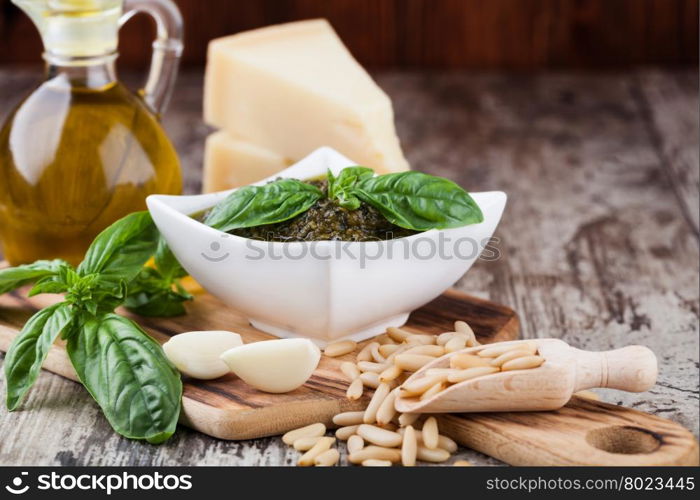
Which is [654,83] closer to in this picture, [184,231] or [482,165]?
[482,165]

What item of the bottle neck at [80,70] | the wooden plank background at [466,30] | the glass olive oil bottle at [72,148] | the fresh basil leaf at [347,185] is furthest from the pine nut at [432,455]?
the wooden plank background at [466,30]

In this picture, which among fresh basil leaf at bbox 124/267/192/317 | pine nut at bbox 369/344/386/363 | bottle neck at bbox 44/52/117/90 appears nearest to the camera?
pine nut at bbox 369/344/386/363

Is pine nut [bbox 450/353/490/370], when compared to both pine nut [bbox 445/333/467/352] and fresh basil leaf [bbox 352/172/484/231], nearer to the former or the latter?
pine nut [bbox 445/333/467/352]

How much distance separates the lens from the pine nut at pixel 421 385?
3.69 feet

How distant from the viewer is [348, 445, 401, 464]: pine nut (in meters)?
1.08

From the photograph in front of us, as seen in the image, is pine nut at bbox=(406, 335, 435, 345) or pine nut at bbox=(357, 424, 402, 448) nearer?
pine nut at bbox=(357, 424, 402, 448)

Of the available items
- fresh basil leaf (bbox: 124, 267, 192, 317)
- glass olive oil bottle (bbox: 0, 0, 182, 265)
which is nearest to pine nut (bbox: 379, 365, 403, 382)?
fresh basil leaf (bbox: 124, 267, 192, 317)

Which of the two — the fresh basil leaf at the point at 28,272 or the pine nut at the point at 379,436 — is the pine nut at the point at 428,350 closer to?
the pine nut at the point at 379,436

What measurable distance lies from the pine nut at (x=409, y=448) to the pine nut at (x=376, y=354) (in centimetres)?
17

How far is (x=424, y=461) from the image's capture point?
109 centimetres

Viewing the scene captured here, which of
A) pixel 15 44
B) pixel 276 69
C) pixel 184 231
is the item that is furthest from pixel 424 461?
pixel 15 44

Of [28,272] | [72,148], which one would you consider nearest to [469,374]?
[28,272]

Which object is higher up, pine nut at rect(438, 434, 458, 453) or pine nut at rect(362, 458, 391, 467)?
pine nut at rect(362, 458, 391, 467)
